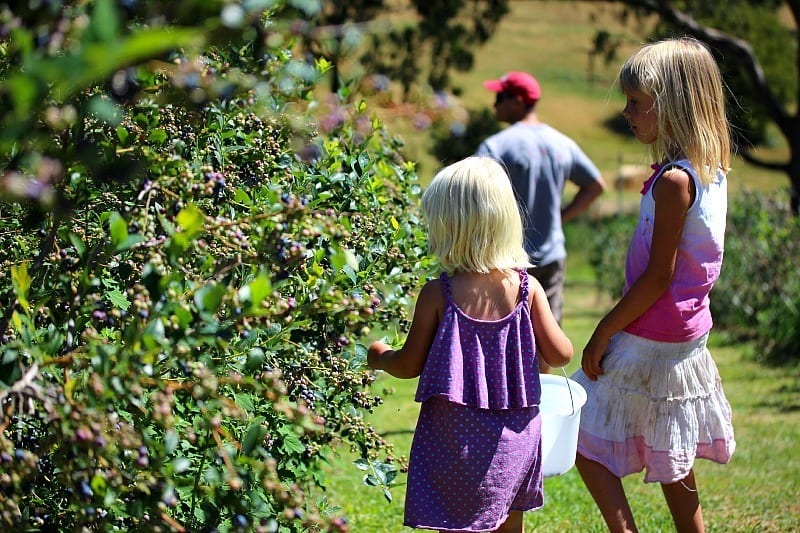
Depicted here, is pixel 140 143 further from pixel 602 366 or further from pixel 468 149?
pixel 468 149

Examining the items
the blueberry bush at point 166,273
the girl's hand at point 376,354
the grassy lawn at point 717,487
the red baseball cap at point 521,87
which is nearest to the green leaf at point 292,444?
the blueberry bush at point 166,273

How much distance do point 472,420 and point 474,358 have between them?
0.53ft

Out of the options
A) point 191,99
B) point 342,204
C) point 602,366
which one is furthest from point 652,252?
point 191,99

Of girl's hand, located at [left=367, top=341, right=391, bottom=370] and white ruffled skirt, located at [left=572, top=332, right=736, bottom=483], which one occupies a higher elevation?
girl's hand, located at [left=367, top=341, right=391, bottom=370]

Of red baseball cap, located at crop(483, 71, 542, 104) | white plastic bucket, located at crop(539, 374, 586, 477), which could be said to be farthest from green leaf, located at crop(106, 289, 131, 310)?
red baseball cap, located at crop(483, 71, 542, 104)

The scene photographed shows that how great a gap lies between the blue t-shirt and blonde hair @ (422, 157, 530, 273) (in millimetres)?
2691

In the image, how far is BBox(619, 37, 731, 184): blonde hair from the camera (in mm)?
3025

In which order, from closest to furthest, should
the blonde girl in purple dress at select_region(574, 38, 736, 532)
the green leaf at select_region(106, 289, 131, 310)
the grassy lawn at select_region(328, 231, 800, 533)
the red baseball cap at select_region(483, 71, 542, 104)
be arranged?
the green leaf at select_region(106, 289, 131, 310), the blonde girl in purple dress at select_region(574, 38, 736, 532), the grassy lawn at select_region(328, 231, 800, 533), the red baseball cap at select_region(483, 71, 542, 104)

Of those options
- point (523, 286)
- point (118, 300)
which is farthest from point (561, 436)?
point (118, 300)

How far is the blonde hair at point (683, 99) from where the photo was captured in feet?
9.93

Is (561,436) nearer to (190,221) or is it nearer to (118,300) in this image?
(118,300)

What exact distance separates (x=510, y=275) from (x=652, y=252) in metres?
0.45

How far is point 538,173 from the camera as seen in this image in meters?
5.57

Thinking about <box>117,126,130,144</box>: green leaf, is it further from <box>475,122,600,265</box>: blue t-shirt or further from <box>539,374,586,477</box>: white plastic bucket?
<box>475,122,600,265</box>: blue t-shirt
